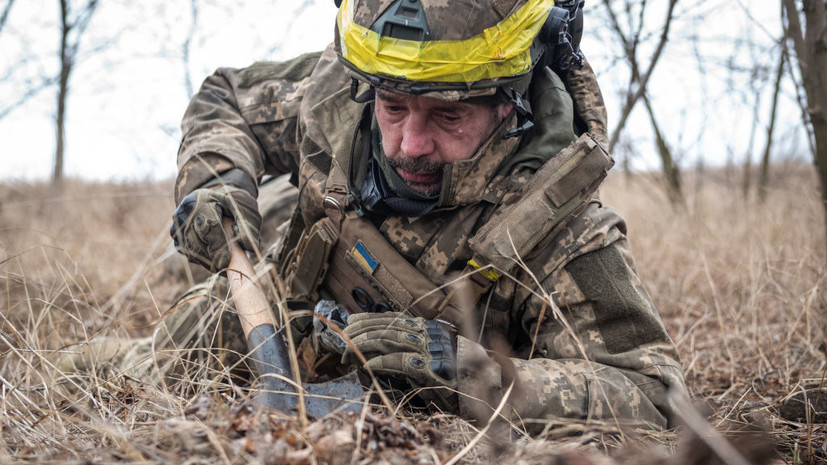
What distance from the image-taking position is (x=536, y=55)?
7.27 ft

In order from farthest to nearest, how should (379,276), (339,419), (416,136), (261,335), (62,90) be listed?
(62,90) → (379,276) → (416,136) → (261,335) → (339,419)

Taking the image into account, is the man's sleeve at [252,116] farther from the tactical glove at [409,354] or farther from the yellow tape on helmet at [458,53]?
the tactical glove at [409,354]

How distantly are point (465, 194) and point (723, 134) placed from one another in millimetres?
5111

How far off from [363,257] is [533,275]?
782 mm

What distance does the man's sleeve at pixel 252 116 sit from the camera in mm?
2818

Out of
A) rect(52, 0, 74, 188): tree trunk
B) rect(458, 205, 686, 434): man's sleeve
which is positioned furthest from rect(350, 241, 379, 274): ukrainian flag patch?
rect(52, 0, 74, 188): tree trunk

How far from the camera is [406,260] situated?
7.64ft

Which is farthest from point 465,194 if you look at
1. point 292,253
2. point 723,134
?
point 723,134

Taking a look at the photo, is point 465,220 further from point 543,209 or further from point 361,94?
point 361,94

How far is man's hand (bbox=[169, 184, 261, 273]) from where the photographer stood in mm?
2324

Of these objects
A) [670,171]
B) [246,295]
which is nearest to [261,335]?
[246,295]

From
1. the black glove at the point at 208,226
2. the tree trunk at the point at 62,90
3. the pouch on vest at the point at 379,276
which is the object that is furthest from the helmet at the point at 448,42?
the tree trunk at the point at 62,90

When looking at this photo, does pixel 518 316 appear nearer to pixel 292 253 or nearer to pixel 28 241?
pixel 292 253

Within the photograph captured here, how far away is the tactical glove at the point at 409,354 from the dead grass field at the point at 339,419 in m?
0.15
